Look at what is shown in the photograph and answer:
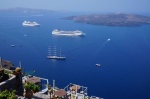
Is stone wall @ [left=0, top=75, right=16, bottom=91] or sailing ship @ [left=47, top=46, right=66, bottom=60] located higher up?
stone wall @ [left=0, top=75, right=16, bottom=91]

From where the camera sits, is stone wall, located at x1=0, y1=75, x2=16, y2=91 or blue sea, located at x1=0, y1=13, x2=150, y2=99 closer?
stone wall, located at x1=0, y1=75, x2=16, y2=91

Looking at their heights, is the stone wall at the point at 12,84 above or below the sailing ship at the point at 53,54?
above

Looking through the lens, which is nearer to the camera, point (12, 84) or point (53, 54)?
point (12, 84)

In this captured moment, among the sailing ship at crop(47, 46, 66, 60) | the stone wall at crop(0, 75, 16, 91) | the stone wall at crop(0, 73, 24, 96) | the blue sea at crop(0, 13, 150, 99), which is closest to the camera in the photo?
the stone wall at crop(0, 75, 16, 91)

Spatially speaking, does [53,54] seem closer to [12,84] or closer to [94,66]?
[94,66]

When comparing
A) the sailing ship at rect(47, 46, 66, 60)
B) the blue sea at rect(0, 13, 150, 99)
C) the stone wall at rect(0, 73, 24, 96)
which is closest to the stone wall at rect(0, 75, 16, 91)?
the stone wall at rect(0, 73, 24, 96)

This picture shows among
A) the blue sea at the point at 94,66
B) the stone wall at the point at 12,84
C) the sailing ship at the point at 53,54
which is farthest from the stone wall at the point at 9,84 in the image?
the sailing ship at the point at 53,54

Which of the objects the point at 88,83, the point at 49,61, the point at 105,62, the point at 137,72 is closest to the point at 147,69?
the point at 137,72

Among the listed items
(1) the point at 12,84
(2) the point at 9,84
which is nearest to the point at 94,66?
(1) the point at 12,84

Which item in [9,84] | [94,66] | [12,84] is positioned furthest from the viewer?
[94,66]

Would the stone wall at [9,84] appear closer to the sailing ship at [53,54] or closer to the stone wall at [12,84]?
the stone wall at [12,84]

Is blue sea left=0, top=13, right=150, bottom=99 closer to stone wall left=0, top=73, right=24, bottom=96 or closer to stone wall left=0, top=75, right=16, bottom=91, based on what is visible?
stone wall left=0, top=73, right=24, bottom=96

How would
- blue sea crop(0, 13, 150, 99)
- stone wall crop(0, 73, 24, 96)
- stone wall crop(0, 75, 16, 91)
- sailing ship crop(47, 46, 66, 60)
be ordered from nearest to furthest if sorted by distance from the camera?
stone wall crop(0, 75, 16, 91) → stone wall crop(0, 73, 24, 96) → blue sea crop(0, 13, 150, 99) → sailing ship crop(47, 46, 66, 60)
